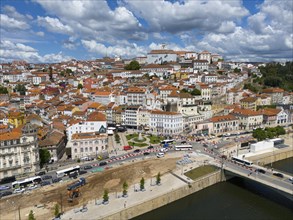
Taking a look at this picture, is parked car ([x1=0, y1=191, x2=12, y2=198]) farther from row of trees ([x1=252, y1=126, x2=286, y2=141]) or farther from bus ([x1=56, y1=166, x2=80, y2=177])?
row of trees ([x1=252, y1=126, x2=286, y2=141])

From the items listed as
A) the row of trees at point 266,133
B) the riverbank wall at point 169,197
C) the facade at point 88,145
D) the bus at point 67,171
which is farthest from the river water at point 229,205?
the row of trees at point 266,133

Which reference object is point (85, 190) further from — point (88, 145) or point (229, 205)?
point (229, 205)

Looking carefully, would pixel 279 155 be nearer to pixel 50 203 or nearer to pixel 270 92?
pixel 50 203

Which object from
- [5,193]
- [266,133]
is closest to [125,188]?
[5,193]

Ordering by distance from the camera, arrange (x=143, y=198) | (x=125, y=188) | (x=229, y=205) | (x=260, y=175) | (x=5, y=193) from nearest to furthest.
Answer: (x=143, y=198) → (x=5, y=193) → (x=125, y=188) → (x=229, y=205) → (x=260, y=175)

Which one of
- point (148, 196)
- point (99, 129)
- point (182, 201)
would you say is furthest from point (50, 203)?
point (99, 129)

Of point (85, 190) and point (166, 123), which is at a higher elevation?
point (166, 123)

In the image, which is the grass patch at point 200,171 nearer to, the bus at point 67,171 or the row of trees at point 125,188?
the row of trees at point 125,188
